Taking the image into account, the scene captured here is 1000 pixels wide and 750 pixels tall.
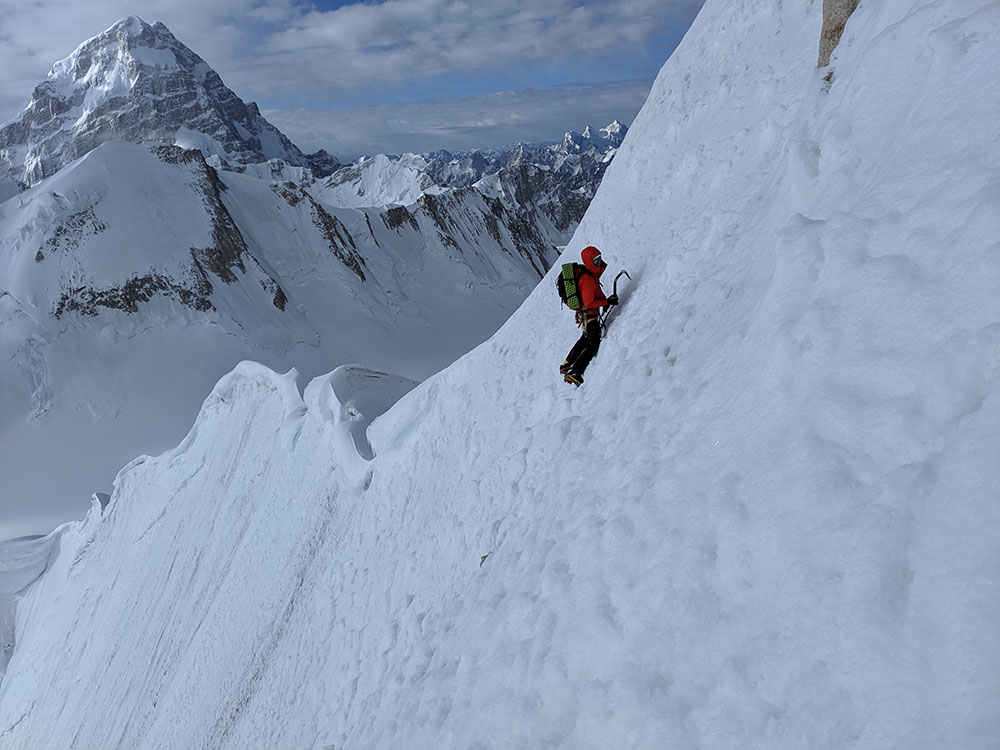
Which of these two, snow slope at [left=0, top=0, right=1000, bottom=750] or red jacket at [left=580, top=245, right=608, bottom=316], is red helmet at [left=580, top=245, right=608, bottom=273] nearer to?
red jacket at [left=580, top=245, right=608, bottom=316]

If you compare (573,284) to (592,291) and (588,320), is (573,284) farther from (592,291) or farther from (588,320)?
(588,320)

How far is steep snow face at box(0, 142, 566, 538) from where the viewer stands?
108 feet

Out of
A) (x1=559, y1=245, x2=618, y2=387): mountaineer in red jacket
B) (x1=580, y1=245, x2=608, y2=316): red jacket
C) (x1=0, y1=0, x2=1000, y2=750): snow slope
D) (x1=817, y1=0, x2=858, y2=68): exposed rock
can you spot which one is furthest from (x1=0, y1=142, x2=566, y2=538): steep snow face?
(x1=817, y1=0, x2=858, y2=68): exposed rock

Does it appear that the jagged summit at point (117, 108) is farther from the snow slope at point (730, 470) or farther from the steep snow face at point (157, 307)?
the snow slope at point (730, 470)

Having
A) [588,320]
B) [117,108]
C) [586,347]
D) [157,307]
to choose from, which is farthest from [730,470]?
[117,108]

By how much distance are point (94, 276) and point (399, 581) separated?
40326 mm

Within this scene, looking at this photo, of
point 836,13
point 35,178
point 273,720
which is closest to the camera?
point 836,13

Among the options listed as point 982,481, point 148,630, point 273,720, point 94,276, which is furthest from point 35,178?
point 982,481

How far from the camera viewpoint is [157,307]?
39938 mm

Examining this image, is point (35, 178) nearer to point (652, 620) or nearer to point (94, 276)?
point (94, 276)

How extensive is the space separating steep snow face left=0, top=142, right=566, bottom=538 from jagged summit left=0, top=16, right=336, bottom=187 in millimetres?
57363

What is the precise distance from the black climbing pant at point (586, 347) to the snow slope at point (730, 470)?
0.71 feet

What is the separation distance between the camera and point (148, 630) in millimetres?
13695

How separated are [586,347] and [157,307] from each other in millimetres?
41448
